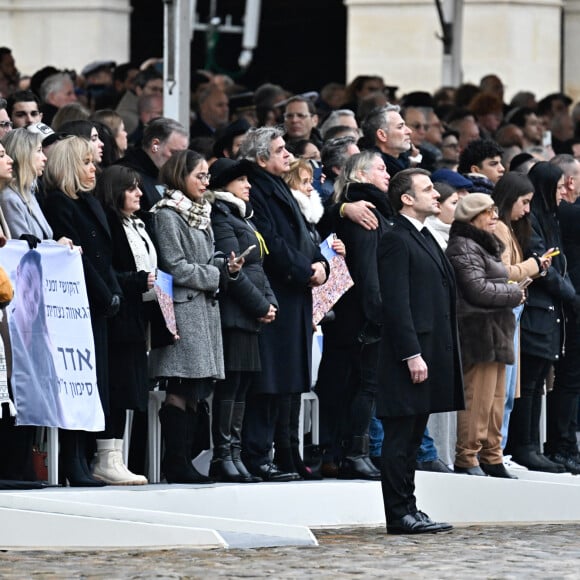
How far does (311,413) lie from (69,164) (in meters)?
Result: 2.93

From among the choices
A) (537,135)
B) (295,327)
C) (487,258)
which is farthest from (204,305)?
(537,135)

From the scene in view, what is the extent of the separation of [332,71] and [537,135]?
11745 millimetres

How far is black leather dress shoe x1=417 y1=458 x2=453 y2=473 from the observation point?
46.8ft

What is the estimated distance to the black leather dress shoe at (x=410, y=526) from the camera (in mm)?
12609

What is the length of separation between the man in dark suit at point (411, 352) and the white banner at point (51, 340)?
1.67 meters

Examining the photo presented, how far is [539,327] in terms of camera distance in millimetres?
15336

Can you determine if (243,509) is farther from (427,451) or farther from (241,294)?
(427,451)

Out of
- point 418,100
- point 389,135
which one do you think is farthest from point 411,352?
point 418,100

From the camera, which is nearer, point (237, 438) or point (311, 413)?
point (237, 438)

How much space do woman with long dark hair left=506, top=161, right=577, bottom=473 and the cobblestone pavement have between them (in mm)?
2706

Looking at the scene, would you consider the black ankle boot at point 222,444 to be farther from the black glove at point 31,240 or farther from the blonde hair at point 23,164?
the blonde hair at point 23,164

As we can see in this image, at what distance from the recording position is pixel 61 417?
12.3 meters

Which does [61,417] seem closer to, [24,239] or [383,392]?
[24,239]

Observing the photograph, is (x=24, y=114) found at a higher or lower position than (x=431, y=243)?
higher
